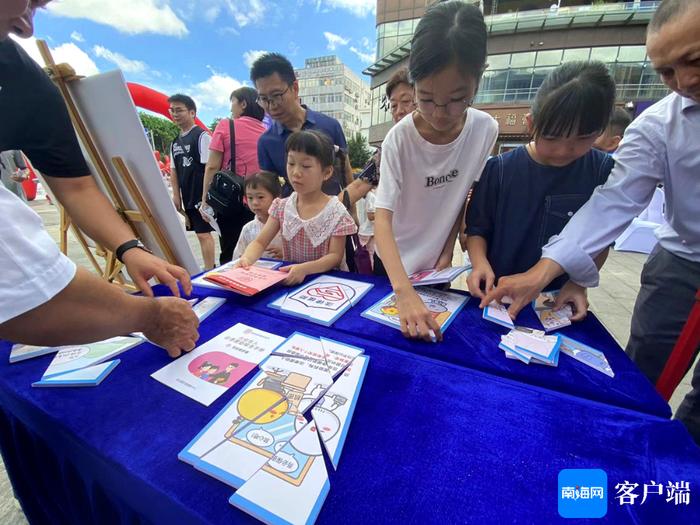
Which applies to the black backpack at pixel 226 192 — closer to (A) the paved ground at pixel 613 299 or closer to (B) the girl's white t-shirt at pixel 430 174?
(B) the girl's white t-shirt at pixel 430 174

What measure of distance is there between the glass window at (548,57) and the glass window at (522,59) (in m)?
0.26

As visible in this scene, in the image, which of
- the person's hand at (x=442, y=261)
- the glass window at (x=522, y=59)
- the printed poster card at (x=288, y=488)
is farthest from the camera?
the glass window at (x=522, y=59)

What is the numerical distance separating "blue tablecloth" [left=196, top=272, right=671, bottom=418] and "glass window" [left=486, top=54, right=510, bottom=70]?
749 inches

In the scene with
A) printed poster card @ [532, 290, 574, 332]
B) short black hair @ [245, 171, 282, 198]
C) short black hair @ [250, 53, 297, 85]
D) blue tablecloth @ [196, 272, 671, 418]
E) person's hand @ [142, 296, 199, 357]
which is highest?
short black hair @ [250, 53, 297, 85]

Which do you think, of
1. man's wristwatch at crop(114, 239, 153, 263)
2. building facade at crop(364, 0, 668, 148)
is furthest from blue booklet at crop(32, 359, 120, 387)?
building facade at crop(364, 0, 668, 148)

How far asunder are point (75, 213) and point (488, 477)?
142cm

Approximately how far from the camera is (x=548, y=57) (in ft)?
50.1

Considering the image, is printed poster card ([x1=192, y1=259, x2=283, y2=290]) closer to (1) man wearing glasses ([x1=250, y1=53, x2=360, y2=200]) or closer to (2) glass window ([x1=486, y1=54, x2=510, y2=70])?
(1) man wearing glasses ([x1=250, y1=53, x2=360, y2=200])

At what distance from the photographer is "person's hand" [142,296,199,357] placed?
2.34 feet

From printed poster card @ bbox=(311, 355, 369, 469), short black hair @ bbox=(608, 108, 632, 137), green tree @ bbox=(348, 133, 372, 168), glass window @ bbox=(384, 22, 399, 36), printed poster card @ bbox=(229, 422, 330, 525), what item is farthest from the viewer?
green tree @ bbox=(348, 133, 372, 168)

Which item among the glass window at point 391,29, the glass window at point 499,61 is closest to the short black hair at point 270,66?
the glass window at point 499,61

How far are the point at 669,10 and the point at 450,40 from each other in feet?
1.70

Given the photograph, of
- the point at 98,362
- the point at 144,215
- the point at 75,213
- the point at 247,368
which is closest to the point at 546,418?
the point at 247,368

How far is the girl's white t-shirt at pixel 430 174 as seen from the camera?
1149mm
